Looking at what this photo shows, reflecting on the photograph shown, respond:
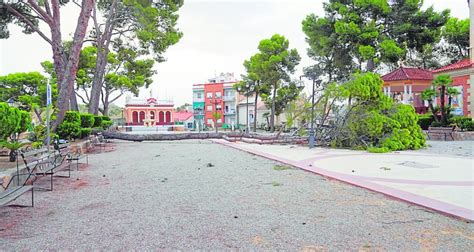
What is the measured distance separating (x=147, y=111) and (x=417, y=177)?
49827mm

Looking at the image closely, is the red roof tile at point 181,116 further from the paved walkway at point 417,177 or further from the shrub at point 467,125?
the paved walkway at point 417,177

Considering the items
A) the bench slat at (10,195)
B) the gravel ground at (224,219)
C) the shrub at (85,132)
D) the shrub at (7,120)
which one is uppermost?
the shrub at (7,120)

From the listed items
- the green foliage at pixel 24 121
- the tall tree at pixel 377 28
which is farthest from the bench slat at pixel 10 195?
the tall tree at pixel 377 28

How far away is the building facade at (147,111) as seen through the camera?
53.8m

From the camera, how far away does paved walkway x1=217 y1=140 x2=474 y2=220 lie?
527 centimetres

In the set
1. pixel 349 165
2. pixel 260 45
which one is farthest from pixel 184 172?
pixel 260 45

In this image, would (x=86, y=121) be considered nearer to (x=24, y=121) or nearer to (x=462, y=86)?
(x=24, y=121)

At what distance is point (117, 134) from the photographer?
23938mm

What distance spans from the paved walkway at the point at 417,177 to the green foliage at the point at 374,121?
10.6 feet

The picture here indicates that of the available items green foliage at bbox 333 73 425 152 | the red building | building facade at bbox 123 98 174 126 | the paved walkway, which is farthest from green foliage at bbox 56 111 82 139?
building facade at bbox 123 98 174 126

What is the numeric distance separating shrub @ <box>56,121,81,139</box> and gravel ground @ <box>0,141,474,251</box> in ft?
23.7

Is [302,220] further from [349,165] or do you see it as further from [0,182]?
[349,165]

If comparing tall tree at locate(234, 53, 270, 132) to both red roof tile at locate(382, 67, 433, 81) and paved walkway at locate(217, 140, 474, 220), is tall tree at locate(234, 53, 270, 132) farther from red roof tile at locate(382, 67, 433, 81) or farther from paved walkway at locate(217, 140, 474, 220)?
paved walkway at locate(217, 140, 474, 220)

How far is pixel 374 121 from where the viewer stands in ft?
47.1
